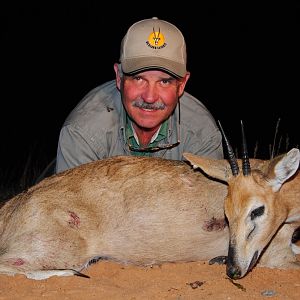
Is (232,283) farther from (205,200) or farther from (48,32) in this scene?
(48,32)

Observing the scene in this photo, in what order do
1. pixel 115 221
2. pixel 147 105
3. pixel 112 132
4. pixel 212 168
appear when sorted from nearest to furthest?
pixel 212 168, pixel 115 221, pixel 147 105, pixel 112 132

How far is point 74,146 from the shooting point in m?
7.04

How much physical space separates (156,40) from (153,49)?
125mm

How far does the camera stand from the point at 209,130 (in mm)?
7496

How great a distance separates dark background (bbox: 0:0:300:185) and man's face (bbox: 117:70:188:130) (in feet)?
31.5

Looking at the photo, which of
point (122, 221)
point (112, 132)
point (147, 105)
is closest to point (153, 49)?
point (147, 105)

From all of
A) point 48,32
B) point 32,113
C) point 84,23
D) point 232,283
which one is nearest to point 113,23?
point 84,23

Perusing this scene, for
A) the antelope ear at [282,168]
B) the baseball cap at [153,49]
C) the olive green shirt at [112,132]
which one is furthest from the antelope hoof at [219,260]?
the baseball cap at [153,49]

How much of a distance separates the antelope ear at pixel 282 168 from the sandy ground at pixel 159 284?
870 millimetres

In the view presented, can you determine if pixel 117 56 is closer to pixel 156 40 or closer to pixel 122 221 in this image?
pixel 156 40

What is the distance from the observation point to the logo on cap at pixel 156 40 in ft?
22.8

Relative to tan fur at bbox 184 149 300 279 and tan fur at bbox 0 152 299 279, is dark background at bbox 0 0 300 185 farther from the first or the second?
tan fur at bbox 184 149 300 279

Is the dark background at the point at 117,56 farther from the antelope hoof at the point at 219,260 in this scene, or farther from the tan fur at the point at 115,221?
the antelope hoof at the point at 219,260

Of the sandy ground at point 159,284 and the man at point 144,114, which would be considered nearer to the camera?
the sandy ground at point 159,284
